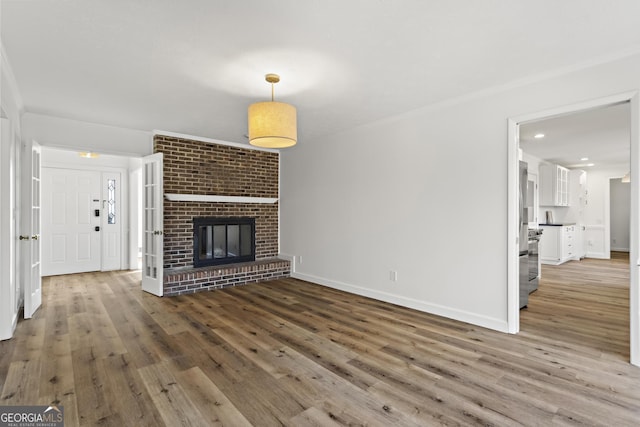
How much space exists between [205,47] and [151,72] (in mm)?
770

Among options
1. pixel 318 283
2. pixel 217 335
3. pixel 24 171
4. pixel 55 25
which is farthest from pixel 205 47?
pixel 318 283

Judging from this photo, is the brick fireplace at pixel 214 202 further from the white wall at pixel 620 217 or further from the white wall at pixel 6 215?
the white wall at pixel 620 217

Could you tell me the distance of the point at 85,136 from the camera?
446 centimetres

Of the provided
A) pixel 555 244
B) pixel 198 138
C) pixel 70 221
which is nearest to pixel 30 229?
pixel 198 138

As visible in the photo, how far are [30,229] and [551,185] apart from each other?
9466 millimetres

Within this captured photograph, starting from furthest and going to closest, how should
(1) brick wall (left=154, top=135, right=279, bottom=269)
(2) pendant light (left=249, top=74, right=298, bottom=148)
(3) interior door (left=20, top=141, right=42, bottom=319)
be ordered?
A: (1) brick wall (left=154, top=135, right=279, bottom=269)
(3) interior door (left=20, top=141, right=42, bottom=319)
(2) pendant light (left=249, top=74, right=298, bottom=148)

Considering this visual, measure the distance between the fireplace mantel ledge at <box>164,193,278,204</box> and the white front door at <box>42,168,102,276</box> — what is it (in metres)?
2.77

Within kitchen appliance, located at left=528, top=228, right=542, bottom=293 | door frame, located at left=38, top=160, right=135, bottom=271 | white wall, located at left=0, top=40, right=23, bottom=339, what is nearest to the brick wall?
white wall, located at left=0, top=40, right=23, bottom=339

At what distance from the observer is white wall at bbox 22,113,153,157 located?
415cm

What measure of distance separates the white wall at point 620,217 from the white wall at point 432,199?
9.49 metres

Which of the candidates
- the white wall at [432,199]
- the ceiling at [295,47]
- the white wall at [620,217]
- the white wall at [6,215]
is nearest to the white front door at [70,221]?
the ceiling at [295,47]

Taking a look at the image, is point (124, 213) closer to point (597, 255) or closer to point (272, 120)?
point (272, 120)

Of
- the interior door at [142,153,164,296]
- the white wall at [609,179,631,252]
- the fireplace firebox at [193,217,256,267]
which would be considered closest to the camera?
the interior door at [142,153,164,296]

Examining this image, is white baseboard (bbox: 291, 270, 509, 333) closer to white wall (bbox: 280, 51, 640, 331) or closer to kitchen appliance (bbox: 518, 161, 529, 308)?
white wall (bbox: 280, 51, 640, 331)
